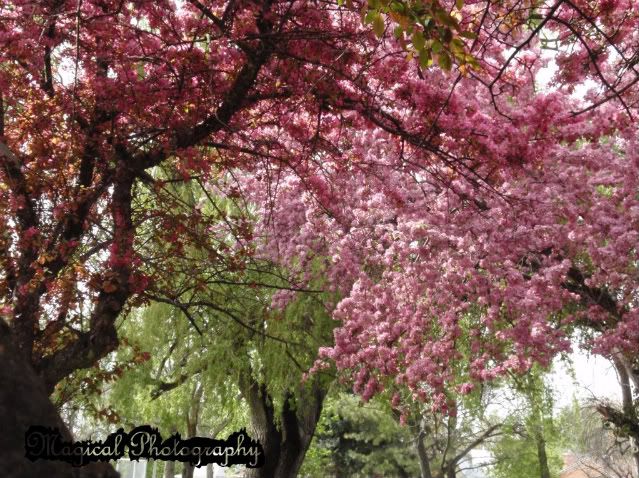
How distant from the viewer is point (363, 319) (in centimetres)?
1016

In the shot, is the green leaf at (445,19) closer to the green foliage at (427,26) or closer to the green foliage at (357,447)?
the green foliage at (427,26)

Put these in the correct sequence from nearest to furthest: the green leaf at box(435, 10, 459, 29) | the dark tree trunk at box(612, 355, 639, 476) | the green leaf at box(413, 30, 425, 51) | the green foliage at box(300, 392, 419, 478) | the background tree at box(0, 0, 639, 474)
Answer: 1. the green leaf at box(435, 10, 459, 29)
2. the green leaf at box(413, 30, 425, 51)
3. the background tree at box(0, 0, 639, 474)
4. the dark tree trunk at box(612, 355, 639, 476)
5. the green foliage at box(300, 392, 419, 478)

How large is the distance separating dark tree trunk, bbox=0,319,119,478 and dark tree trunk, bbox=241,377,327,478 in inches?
430

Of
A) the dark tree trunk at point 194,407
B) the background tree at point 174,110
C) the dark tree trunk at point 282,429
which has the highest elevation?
the background tree at point 174,110

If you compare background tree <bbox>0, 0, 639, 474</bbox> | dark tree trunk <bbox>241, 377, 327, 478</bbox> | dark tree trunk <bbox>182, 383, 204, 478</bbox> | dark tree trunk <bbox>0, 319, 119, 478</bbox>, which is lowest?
dark tree trunk <bbox>0, 319, 119, 478</bbox>

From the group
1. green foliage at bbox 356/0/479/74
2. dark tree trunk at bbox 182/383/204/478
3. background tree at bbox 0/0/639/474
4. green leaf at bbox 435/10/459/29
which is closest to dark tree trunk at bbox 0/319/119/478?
green foliage at bbox 356/0/479/74

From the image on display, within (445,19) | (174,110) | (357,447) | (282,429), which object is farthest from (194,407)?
(357,447)

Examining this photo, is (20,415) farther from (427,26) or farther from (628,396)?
(628,396)

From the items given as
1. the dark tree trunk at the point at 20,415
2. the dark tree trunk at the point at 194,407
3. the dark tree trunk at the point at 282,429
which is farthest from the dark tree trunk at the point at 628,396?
the dark tree trunk at the point at 20,415

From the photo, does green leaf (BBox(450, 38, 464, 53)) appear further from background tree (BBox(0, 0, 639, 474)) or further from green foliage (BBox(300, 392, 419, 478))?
green foliage (BBox(300, 392, 419, 478))

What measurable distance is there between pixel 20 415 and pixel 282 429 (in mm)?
12131

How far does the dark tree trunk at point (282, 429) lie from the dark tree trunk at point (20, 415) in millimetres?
10921

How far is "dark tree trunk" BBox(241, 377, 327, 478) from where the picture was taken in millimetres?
13508

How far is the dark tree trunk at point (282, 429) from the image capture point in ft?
44.3
